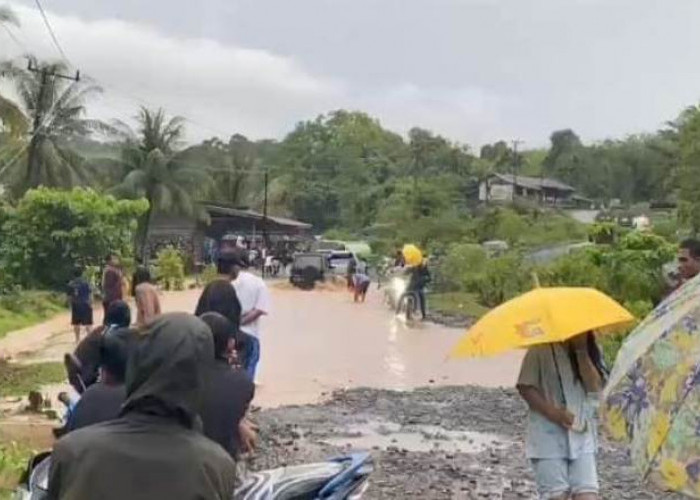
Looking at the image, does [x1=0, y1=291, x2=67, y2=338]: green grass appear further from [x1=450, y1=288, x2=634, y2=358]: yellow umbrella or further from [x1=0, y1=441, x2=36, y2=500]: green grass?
[x1=450, y1=288, x2=634, y2=358]: yellow umbrella

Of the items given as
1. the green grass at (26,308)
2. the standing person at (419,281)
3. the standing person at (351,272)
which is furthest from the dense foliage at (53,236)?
the standing person at (419,281)

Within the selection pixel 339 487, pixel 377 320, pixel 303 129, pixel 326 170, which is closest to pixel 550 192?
pixel 326 170

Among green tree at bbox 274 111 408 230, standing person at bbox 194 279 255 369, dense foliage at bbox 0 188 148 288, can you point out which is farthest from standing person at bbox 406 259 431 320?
green tree at bbox 274 111 408 230

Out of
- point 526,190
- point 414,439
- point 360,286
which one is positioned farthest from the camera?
point 526,190

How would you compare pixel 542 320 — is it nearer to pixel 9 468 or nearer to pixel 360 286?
pixel 9 468

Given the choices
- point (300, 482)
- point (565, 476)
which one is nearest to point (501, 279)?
point (565, 476)

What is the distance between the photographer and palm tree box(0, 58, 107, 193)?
134 feet

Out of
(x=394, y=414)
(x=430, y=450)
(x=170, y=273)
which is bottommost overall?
(x=170, y=273)

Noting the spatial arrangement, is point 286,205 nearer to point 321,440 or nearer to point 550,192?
point 550,192

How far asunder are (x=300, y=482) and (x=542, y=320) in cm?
149

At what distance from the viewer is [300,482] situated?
4551 mm

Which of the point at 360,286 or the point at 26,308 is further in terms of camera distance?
the point at 360,286

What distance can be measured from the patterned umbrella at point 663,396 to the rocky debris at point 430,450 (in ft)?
11.1

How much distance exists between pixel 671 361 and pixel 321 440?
7193 mm
